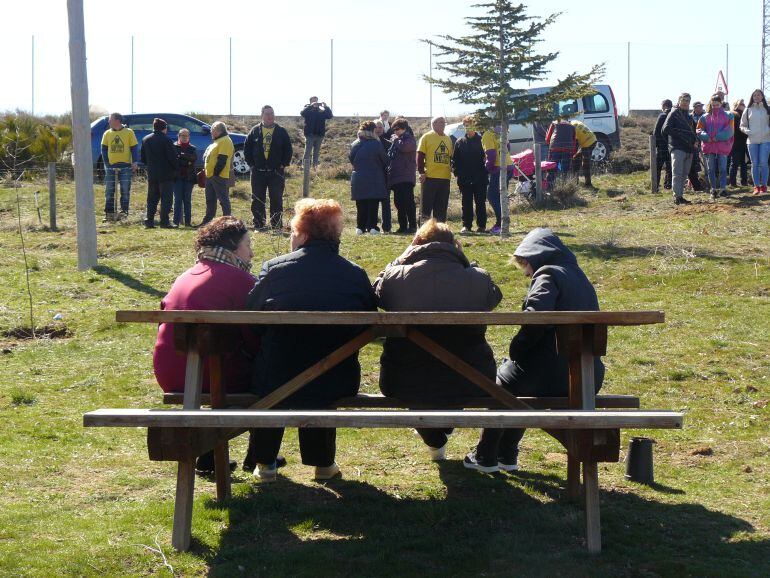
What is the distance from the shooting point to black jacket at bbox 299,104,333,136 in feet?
77.2

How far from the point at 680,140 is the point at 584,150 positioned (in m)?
3.62

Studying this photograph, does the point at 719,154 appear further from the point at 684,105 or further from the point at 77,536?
the point at 77,536

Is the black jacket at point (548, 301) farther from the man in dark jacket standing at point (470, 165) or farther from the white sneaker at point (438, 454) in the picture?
the man in dark jacket standing at point (470, 165)

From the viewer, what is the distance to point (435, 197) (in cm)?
1722

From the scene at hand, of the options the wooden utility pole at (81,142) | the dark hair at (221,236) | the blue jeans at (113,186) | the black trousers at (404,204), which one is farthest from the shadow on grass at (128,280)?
the dark hair at (221,236)

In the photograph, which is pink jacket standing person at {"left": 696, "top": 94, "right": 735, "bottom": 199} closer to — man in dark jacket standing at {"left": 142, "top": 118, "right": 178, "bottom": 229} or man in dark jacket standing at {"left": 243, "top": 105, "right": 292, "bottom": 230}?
man in dark jacket standing at {"left": 243, "top": 105, "right": 292, "bottom": 230}

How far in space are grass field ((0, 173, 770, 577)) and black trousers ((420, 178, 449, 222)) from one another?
4.58 meters

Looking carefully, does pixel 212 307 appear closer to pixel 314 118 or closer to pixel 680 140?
pixel 680 140

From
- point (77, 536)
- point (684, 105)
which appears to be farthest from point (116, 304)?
point (684, 105)

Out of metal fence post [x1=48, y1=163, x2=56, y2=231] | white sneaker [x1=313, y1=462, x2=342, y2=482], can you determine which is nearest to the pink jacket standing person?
metal fence post [x1=48, y1=163, x2=56, y2=231]

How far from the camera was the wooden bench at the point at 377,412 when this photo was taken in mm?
5035

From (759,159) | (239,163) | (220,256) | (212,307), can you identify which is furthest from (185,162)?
(212,307)

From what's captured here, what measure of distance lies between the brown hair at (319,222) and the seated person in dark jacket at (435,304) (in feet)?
1.30

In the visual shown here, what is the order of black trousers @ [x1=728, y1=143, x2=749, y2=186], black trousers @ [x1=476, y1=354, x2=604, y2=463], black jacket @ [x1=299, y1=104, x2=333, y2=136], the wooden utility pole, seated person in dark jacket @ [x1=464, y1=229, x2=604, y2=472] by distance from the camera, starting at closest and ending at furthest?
seated person in dark jacket @ [x1=464, y1=229, x2=604, y2=472] → black trousers @ [x1=476, y1=354, x2=604, y2=463] → the wooden utility pole → black trousers @ [x1=728, y1=143, x2=749, y2=186] → black jacket @ [x1=299, y1=104, x2=333, y2=136]
